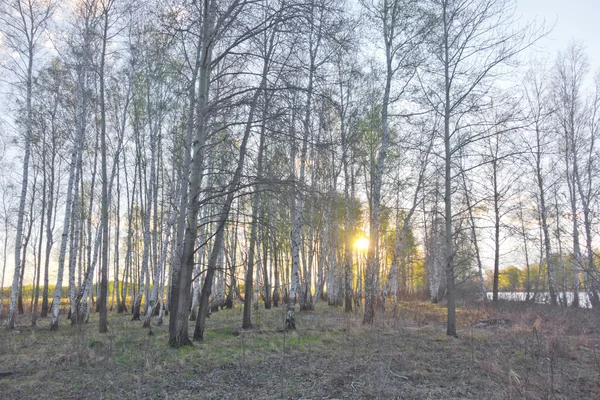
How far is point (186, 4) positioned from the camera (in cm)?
702

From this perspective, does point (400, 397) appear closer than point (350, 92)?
Yes

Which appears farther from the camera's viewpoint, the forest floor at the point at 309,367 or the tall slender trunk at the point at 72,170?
the tall slender trunk at the point at 72,170

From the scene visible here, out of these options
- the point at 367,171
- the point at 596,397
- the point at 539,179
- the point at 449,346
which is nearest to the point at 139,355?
the point at 449,346

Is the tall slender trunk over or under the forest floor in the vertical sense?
over

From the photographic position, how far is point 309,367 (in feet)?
21.8

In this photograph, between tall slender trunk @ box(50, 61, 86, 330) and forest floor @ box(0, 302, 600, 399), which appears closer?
forest floor @ box(0, 302, 600, 399)

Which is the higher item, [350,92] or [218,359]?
[350,92]

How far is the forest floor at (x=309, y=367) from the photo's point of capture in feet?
17.3

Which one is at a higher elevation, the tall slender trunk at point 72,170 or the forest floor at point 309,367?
the tall slender trunk at point 72,170

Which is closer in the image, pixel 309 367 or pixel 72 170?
pixel 309 367

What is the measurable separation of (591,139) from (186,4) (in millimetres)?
19410

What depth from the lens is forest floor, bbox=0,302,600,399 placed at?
5.27m

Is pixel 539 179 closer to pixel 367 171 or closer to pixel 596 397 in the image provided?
pixel 367 171

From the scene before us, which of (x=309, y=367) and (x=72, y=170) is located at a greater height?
(x=72, y=170)
